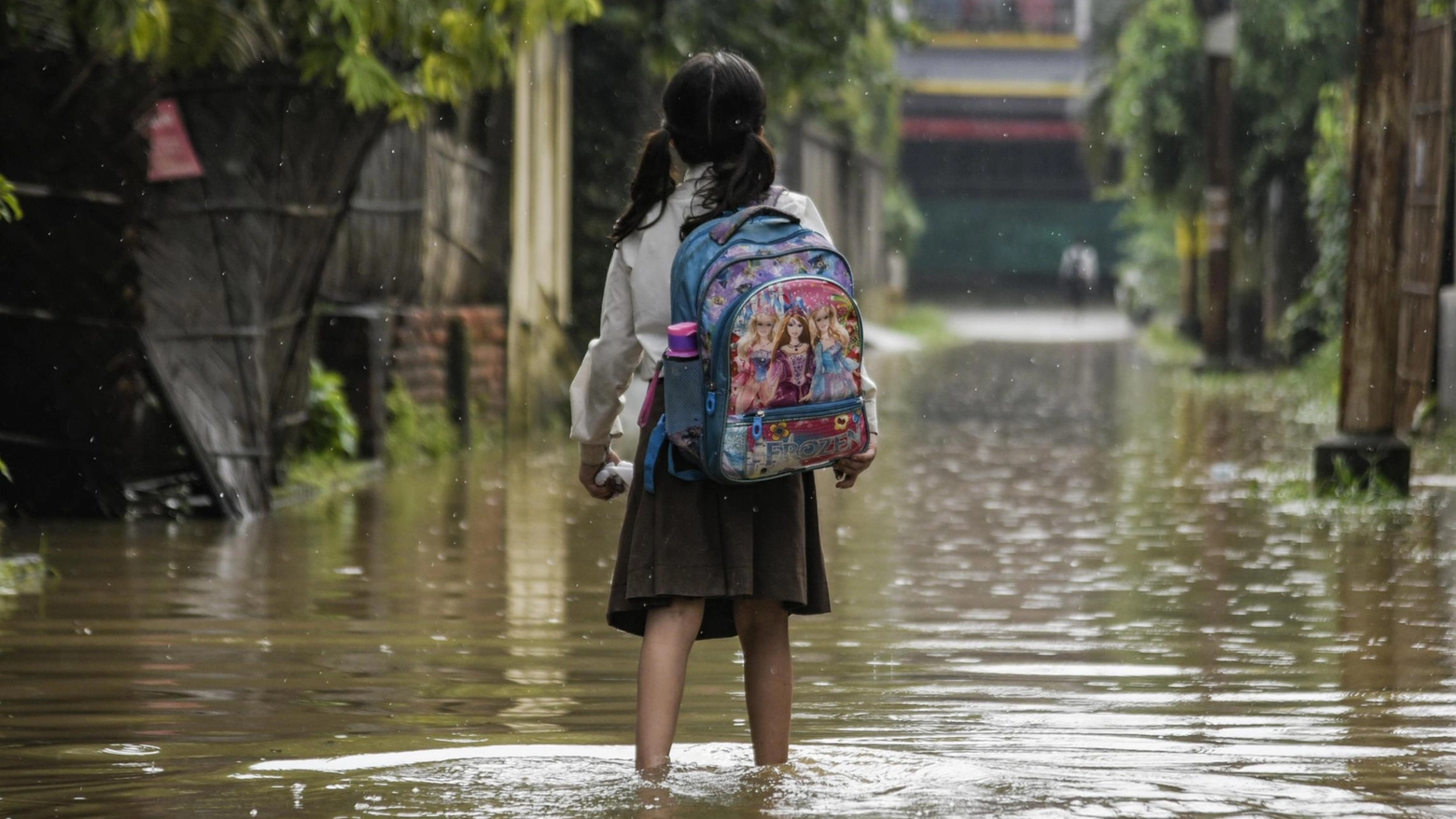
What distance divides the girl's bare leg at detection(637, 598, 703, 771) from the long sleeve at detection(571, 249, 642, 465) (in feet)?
1.23

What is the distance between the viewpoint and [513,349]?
633 inches

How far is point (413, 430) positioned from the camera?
44.3 ft

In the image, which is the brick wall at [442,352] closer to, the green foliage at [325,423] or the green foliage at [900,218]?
the green foliage at [325,423]

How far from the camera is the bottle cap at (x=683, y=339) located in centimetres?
425

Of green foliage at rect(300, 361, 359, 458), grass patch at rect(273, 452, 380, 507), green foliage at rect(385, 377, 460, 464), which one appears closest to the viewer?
grass patch at rect(273, 452, 380, 507)

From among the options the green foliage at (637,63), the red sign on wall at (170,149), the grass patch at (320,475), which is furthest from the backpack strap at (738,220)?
the green foliage at (637,63)

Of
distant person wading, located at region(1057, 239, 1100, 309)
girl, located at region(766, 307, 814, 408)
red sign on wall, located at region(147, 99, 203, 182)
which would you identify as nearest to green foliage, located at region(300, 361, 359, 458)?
red sign on wall, located at region(147, 99, 203, 182)

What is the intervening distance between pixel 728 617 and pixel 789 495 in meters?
0.37

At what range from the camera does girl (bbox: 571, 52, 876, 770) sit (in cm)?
439

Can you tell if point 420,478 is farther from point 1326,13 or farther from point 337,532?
Result: point 1326,13

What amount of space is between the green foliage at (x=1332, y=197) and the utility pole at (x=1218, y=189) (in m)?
2.56

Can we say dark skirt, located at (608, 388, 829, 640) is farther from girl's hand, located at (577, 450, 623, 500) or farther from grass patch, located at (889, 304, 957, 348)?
grass patch, located at (889, 304, 957, 348)

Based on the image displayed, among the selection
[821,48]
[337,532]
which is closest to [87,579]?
[337,532]

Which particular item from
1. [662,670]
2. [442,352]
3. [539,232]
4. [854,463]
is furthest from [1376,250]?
[539,232]
